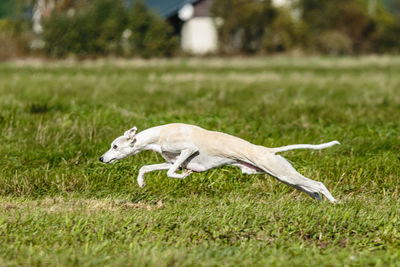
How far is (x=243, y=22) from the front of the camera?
43312 mm

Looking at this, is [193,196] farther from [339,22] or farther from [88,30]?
[339,22]

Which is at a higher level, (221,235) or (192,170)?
(192,170)

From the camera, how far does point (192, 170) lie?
5.61m

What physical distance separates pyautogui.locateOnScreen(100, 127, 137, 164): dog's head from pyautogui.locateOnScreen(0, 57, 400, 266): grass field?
464 mm

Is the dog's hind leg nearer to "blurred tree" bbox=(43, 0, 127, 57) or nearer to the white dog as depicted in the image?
the white dog

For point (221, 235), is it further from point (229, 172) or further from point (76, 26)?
point (76, 26)

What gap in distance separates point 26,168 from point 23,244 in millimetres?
2478

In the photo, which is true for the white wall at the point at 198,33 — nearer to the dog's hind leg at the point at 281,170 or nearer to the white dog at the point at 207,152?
the white dog at the point at 207,152

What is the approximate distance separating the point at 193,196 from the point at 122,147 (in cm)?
104

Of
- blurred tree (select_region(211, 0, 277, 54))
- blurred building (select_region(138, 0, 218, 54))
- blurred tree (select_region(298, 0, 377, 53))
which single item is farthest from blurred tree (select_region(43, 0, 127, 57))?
blurred tree (select_region(298, 0, 377, 53))

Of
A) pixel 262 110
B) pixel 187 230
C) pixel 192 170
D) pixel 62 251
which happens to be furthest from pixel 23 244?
pixel 262 110

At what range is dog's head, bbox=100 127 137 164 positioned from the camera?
18.4ft

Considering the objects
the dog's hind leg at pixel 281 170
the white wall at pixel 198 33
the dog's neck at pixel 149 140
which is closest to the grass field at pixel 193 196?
the dog's hind leg at pixel 281 170

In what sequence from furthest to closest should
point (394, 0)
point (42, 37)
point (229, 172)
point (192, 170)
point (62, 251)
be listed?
point (394, 0), point (42, 37), point (229, 172), point (192, 170), point (62, 251)
